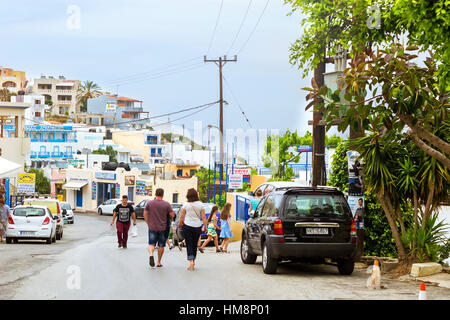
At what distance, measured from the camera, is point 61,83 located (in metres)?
170

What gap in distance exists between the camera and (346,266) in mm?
15094

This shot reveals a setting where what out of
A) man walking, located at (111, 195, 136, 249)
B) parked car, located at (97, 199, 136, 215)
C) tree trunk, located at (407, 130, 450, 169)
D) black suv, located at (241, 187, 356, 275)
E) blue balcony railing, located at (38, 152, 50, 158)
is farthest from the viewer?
blue balcony railing, located at (38, 152, 50, 158)

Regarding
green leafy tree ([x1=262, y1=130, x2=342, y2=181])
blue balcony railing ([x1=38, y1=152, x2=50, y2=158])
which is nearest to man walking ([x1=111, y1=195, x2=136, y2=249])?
green leafy tree ([x1=262, y1=130, x2=342, y2=181])

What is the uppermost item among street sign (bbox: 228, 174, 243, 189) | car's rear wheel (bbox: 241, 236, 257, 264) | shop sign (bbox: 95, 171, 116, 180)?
shop sign (bbox: 95, 171, 116, 180)

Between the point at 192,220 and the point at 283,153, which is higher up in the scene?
the point at 283,153

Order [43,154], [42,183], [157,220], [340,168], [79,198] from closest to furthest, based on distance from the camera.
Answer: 1. [157,220]
2. [340,168]
3. [79,198]
4. [42,183]
5. [43,154]

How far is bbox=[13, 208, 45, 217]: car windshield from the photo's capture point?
28.2 meters

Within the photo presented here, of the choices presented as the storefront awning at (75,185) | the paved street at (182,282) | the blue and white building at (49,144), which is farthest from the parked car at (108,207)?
the paved street at (182,282)

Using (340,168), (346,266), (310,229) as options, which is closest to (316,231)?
(310,229)

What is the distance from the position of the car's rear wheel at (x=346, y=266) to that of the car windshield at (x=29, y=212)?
16.4 meters

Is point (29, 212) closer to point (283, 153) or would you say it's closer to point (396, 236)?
point (396, 236)

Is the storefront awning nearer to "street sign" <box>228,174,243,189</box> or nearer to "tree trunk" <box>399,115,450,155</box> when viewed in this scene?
"street sign" <box>228,174,243,189</box>

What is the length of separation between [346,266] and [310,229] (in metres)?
1.25

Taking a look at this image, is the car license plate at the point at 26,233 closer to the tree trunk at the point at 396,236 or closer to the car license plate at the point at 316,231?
the car license plate at the point at 316,231
